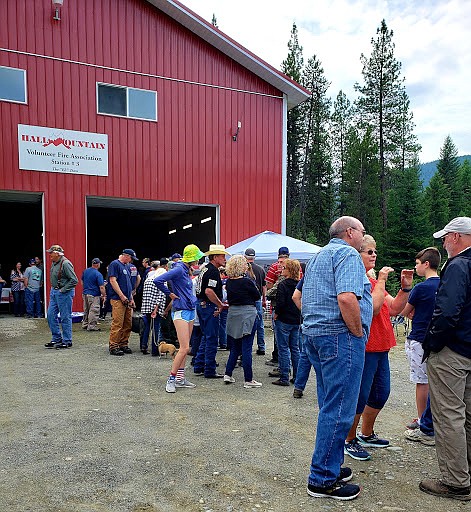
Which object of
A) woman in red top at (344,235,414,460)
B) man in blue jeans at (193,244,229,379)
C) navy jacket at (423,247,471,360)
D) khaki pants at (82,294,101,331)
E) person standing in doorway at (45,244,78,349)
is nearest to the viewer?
navy jacket at (423,247,471,360)

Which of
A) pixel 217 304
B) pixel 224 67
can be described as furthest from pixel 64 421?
pixel 224 67

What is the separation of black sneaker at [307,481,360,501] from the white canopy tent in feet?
25.2

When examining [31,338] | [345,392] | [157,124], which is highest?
[157,124]

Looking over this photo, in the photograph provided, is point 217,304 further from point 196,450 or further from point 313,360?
point 313,360

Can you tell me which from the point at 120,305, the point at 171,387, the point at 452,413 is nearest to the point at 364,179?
the point at 120,305

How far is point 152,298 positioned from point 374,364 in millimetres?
4982

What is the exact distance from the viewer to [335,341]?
2.98 m

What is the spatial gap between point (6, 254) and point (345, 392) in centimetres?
2083

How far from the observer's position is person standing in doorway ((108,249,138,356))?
7.79m

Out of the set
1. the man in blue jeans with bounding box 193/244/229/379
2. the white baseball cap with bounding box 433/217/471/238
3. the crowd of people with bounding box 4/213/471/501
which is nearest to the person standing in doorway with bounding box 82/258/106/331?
the man in blue jeans with bounding box 193/244/229/379

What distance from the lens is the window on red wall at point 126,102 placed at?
12367 mm

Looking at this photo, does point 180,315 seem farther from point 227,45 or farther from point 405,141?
point 405,141

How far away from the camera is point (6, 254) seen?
67.7 feet

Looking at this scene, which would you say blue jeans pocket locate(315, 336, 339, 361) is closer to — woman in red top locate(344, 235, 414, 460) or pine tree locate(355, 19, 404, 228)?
woman in red top locate(344, 235, 414, 460)
